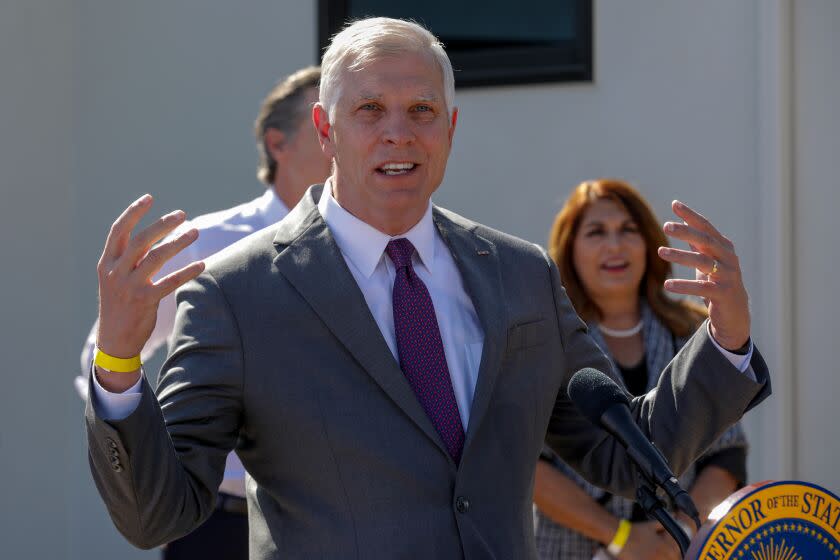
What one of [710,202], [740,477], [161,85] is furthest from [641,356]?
[161,85]

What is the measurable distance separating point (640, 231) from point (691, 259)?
231 cm

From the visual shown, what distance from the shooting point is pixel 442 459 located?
249 centimetres

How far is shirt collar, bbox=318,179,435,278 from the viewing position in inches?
106

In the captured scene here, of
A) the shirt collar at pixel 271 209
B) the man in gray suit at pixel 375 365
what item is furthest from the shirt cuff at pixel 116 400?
the shirt collar at pixel 271 209

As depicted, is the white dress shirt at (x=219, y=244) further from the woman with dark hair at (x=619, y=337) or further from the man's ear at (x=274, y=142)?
the woman with dark hair at (x=619, y=337)

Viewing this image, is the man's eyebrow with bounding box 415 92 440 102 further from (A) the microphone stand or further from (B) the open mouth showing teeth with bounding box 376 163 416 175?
(A) the microphone stand

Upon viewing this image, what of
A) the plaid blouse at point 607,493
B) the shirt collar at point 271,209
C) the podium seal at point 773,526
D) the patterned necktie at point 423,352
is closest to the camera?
the podium seal at point 773,526

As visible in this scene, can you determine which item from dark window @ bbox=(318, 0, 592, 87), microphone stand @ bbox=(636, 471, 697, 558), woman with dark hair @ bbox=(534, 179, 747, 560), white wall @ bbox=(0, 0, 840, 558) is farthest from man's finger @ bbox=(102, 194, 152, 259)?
dark window @ bbox=(318, 0, 592, 87)

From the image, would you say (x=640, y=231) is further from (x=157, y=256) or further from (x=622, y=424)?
(x=157, y=256)

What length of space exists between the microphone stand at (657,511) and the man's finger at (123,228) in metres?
0.96

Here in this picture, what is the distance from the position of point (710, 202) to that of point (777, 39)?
70cm

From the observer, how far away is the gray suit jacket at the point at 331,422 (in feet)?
7.97

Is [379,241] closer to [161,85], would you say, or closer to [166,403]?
[166,403]

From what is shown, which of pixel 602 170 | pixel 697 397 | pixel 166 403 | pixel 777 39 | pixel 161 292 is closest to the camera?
pixel 161 292
